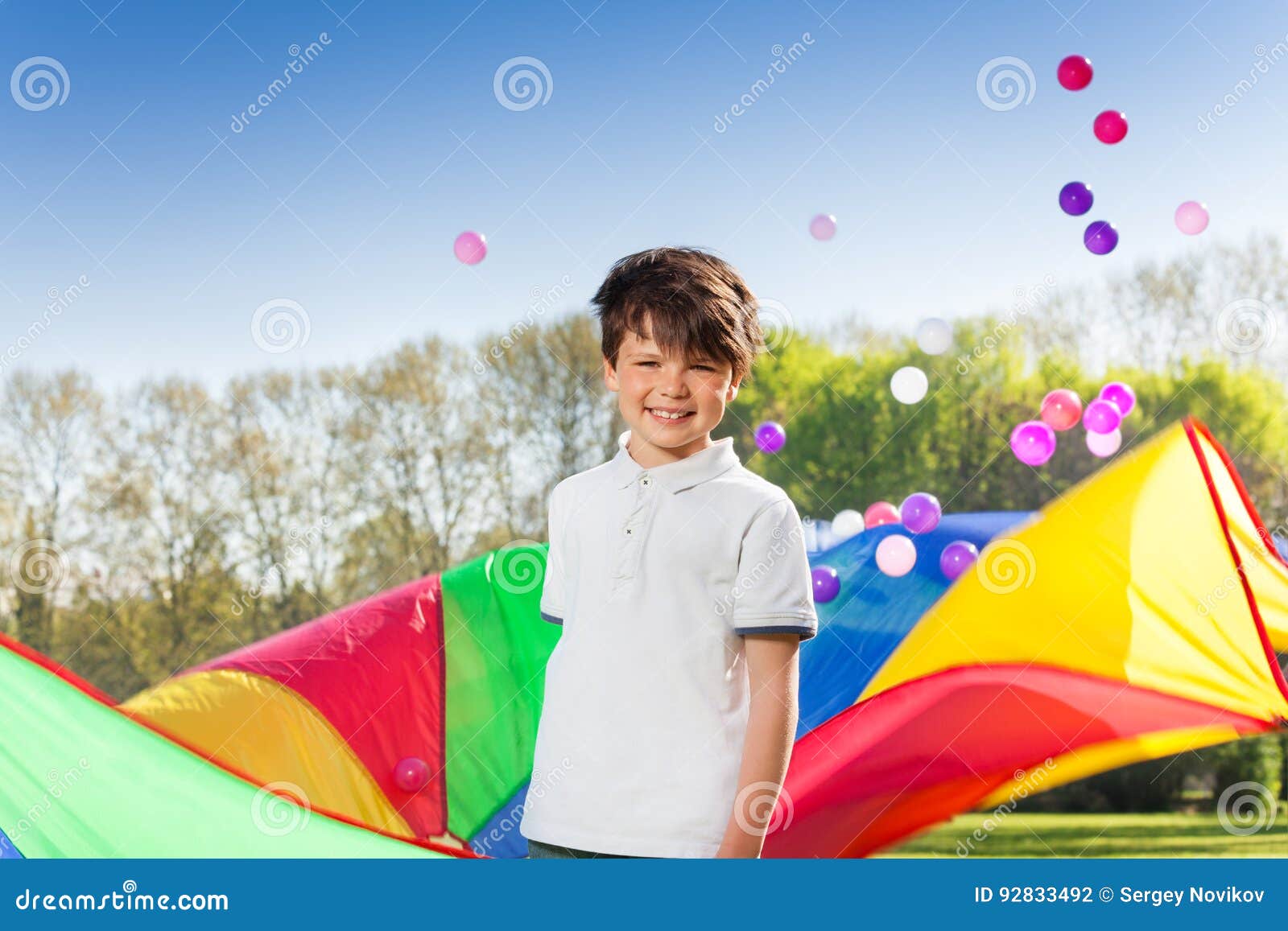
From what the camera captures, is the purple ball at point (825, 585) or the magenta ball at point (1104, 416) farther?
the magenta ball at point (1104, 416)

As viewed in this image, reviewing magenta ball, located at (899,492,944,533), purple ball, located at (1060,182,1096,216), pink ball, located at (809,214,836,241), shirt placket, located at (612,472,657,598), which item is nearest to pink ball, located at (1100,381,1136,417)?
purple ball, located at (1060,182,1096,216)

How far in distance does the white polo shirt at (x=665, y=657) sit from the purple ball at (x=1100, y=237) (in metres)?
3.38

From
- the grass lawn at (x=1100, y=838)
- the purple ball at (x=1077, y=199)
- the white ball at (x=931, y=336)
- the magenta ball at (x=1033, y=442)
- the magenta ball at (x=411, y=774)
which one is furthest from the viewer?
the grass lawn at (x=1100, y=838)

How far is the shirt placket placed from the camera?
4.76ft

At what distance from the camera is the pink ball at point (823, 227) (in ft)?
16.3

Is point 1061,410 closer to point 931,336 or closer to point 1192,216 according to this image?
point 931,336

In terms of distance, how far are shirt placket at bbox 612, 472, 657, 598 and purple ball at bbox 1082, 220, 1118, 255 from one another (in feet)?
11.2

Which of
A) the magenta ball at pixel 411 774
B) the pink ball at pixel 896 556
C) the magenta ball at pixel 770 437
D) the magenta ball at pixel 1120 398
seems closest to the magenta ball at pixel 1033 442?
the magenta ball at pixel 1120 398

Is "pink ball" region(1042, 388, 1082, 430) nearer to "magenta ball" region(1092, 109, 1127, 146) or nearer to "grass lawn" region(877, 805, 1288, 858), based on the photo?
"magenta ball" region(1092, 109, 1127, 146)

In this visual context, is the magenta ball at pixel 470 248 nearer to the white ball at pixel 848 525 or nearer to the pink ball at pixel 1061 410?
the white ball at pixel 848 525

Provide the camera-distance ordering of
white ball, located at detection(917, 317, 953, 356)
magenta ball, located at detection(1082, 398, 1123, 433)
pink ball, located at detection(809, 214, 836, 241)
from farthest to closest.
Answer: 1. white ball, located at detection(917, 317, 953, 356)
2. magenta ball, located at detection(1082, 398, 1123, 433)
3. pink ball, located at detection(809, 214, 836, 241)

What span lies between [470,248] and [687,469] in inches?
115

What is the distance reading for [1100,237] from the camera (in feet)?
14.5

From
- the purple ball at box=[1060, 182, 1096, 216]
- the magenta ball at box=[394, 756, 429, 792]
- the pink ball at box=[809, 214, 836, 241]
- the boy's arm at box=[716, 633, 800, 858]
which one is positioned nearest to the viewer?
the boy's arm at box=[716, 633, 800, 858]
